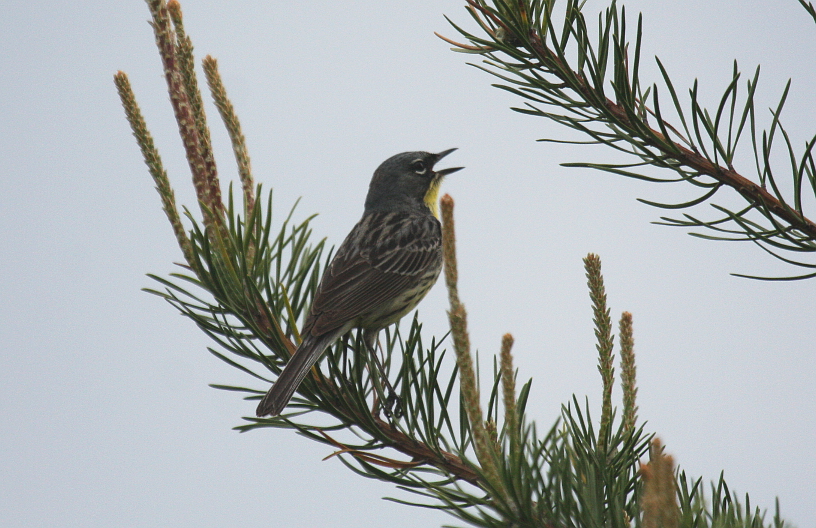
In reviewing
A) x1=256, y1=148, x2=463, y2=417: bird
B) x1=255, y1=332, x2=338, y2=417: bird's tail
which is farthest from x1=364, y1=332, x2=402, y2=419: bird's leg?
x1=255, y1=332, x2=338, y2=417: bird's tail

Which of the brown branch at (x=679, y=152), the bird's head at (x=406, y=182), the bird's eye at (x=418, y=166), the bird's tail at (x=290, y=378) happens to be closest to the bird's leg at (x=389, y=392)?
the bird's tail at (x=290, y=378)

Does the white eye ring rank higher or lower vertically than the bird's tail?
higher

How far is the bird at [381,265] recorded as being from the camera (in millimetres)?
3058

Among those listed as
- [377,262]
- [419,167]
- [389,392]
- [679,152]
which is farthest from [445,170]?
[679,152]

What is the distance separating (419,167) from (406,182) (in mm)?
166

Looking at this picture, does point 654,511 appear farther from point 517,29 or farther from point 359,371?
point 359,371

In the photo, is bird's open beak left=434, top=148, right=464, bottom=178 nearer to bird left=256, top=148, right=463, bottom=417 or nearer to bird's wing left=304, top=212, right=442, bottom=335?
bird left=256, top=148, right=463, bottom=417

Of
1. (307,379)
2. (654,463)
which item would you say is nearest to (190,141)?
(307,379)

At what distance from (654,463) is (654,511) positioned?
9 cm

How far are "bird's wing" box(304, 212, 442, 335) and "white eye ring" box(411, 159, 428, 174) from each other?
1.28 ft

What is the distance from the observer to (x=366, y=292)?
4.33 meters

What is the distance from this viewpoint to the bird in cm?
306

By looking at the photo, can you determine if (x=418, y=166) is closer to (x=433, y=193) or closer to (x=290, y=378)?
(x=433, y=193)

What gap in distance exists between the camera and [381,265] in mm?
4832
